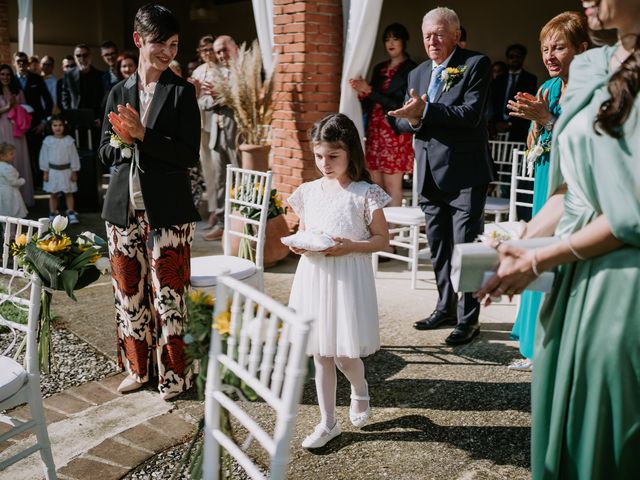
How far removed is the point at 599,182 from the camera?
5.07ft

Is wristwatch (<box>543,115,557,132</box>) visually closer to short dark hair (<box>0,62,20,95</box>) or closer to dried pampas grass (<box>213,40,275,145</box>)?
dried pampas grass (<box>213,40,275,145</box>)

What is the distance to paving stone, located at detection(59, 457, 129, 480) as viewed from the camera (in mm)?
2656

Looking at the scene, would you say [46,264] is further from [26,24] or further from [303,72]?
[26,24]

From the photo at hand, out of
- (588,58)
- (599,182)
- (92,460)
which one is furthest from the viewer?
(92,460)

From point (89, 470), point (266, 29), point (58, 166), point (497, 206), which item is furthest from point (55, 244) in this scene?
point (58, 166)

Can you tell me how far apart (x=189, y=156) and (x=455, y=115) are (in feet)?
5.36

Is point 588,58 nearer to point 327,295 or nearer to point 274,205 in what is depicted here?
point 327,295

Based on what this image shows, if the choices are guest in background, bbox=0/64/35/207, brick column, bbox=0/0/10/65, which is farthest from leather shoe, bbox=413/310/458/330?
brick column, bbox=0/0/10/65

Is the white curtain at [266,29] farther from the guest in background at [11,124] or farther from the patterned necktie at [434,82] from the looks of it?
the guest in background at [11,124]

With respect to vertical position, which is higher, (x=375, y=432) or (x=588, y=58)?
(x=588, y=58)

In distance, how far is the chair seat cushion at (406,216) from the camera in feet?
16.2

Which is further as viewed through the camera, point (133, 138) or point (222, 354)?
point (133, 138)

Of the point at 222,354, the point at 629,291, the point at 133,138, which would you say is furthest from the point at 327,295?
the point at 629,291

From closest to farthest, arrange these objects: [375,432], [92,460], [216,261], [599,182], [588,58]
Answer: [599,182] < [588,58] < [92,460] < [375,432] < [216,261]
